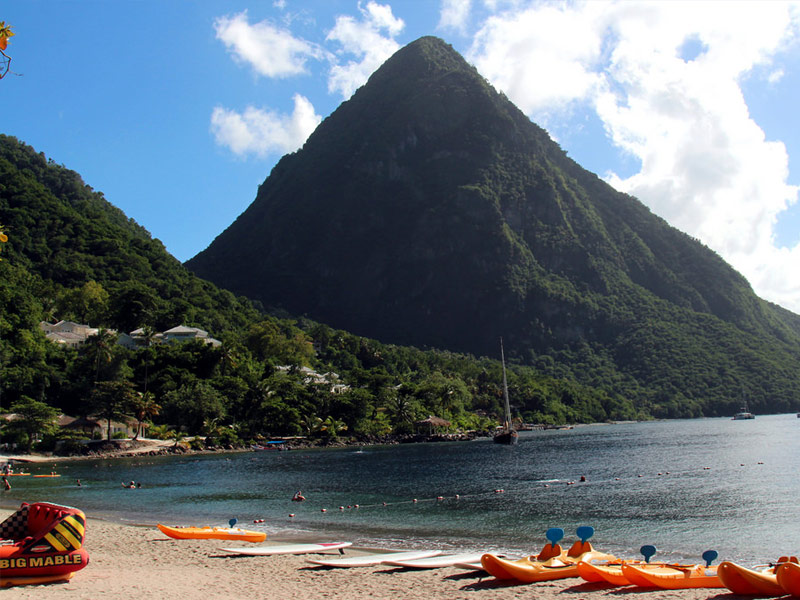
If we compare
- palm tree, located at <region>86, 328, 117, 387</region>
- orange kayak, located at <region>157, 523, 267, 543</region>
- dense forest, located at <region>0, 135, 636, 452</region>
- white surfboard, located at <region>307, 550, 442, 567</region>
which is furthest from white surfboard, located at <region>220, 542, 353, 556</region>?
palm tree, located at <region>86, 328, 117, 387</region>

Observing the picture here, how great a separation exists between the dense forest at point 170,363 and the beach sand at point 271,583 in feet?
173

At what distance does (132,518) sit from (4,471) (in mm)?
27343

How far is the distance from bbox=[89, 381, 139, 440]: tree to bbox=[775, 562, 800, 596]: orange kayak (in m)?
67.8

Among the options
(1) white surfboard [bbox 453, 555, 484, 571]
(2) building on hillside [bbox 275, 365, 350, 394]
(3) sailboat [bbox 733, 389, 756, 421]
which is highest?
(2) building on hillside [bbox 275, 365, 350, 394]

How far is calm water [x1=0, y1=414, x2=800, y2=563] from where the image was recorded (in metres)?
24.2

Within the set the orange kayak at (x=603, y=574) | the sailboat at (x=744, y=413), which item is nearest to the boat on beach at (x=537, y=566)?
the orange kayak at (x=603, y=574)

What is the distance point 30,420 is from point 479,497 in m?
48.8

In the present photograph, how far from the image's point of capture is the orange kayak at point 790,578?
42.0ft

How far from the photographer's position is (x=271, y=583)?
15.9 meters

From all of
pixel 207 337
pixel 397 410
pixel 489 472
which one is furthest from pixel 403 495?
pixel 207 337

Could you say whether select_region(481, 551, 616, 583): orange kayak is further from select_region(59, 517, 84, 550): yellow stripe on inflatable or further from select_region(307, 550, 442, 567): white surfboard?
select_region(59, 517, 84, 550): yellow stripe on inflatable

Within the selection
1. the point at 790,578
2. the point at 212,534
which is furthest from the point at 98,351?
the point at 790,578

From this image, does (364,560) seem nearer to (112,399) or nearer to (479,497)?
(479,497)

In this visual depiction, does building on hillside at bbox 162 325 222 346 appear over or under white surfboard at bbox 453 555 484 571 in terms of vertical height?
over
